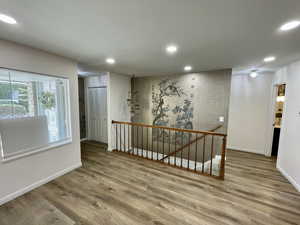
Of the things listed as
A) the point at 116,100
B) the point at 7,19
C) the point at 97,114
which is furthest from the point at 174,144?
the point at 7,19

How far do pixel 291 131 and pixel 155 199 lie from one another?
2.96 m

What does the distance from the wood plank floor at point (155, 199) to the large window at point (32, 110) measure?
2.67 feet

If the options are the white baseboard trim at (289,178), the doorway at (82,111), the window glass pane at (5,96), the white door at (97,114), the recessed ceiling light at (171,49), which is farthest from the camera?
the doorway at (82,111)

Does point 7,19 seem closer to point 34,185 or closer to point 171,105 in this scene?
point 34,185

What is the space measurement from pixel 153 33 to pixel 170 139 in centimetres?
341

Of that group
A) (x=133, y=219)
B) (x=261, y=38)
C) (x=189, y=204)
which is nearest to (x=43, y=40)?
(x=133, y=219)

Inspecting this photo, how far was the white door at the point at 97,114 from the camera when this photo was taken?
4.73 meters

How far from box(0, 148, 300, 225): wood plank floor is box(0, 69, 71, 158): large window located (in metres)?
0.81

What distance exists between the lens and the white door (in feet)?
15.5

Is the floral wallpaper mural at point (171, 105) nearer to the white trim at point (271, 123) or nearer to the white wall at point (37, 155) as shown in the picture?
the white trim at point (271, 123)

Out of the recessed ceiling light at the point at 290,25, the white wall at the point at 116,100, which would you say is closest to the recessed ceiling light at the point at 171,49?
the recessed ceiling light at the point at 290,25

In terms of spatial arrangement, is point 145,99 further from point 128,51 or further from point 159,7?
point 159,7

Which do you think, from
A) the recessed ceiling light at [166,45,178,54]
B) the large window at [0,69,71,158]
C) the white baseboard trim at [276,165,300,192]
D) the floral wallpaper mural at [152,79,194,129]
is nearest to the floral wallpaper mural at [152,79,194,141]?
the floral wallpaper mural at [152,79,194,129]

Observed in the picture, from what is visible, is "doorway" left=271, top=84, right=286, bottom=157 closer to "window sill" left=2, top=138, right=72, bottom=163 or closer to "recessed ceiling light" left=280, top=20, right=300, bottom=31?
"recessed ceiling light" left=280, top=20, right=300, bottom=31
